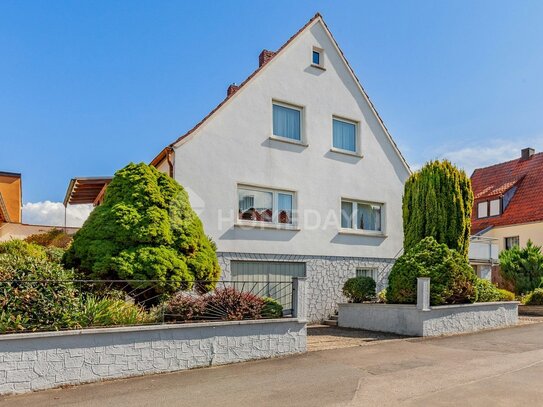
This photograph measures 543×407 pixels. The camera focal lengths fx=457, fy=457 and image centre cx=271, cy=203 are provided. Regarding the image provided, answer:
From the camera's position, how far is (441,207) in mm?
14688

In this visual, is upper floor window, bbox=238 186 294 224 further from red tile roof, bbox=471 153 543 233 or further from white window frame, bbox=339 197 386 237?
red tile roof, bbox=471 153 543 233

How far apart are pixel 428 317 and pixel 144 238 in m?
7.58

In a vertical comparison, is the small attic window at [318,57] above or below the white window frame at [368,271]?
above

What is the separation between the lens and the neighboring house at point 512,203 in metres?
26.5

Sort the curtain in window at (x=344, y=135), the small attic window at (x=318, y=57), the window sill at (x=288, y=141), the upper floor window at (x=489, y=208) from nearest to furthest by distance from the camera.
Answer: the window sill at (x=288, y=141) → the small attic window at (x=318, y=57) → the curtain in window at (x=344, y=135) → the upper floor window at (x=489, y=208)

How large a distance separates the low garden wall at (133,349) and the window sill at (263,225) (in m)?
4.66

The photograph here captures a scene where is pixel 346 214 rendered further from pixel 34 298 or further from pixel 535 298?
pixel 34 298

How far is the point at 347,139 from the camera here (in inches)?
654

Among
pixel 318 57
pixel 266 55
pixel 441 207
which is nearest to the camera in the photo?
pixel 441 207

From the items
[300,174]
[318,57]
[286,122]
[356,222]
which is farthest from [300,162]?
[318,57]

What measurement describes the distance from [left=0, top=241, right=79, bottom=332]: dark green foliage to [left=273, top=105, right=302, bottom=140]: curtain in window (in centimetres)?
877

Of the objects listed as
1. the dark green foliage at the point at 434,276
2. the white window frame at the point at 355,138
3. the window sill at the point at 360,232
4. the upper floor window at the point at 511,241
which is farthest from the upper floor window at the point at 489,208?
the dark green foliage at the point at 434,276

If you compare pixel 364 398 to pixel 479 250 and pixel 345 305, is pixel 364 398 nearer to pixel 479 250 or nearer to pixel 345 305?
pixel 345 305

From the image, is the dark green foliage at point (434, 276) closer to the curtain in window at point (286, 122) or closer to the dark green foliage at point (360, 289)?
the dark green foliage at point (360, 289)
